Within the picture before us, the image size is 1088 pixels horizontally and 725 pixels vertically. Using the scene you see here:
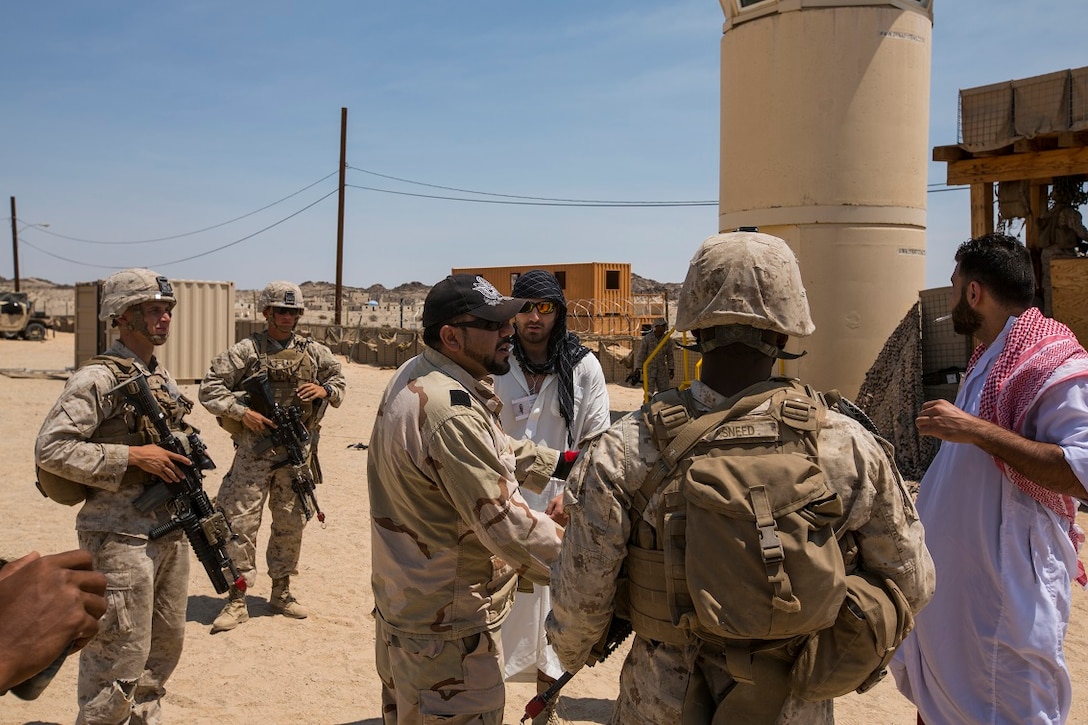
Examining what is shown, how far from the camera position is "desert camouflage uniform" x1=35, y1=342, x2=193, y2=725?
3648 millimetres

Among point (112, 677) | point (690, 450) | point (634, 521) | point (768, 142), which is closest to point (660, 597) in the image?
point (634, 521)

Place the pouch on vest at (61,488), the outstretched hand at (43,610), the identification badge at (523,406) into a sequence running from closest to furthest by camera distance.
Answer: the outstretched hand at (43,610), the pouch on vest at (61,488), the identification badge at (523,406)

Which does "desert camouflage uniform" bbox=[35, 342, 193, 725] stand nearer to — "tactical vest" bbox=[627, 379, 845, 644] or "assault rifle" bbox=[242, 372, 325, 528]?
"assault rifle" bbox=[242, 372, 325, 528]

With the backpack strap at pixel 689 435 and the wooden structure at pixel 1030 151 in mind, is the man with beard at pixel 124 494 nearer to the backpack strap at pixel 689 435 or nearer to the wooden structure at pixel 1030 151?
the backpack strap at pixel 689 435

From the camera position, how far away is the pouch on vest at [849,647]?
1.94 m

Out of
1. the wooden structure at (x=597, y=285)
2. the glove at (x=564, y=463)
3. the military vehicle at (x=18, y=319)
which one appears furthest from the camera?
the military vehicle at (x=18, y=319)

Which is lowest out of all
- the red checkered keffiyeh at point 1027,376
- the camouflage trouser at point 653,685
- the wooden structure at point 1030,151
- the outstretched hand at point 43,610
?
the camouflage trouser at point 653,685

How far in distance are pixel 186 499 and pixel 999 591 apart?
131 inches

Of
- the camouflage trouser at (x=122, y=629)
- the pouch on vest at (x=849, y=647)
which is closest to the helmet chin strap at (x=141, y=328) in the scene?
the camouflage trouser at (x=122, y=629)

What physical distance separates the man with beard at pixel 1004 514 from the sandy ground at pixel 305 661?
5.62 feet

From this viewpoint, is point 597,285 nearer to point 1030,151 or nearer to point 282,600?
point 1030,151

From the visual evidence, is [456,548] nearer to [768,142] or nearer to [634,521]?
[634,521]

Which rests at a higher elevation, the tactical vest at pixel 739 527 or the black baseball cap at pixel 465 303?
the black baseball cap at pixel 465 303

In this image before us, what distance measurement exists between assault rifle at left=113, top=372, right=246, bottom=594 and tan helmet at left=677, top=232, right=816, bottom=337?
2.72 metres
